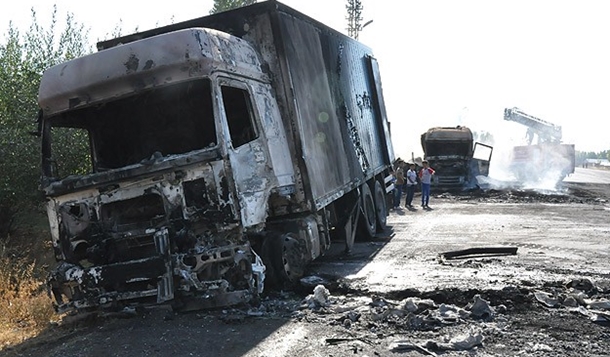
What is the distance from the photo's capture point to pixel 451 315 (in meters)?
5.33

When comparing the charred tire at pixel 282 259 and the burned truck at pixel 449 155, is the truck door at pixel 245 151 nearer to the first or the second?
the charred tire at pixel 282 259

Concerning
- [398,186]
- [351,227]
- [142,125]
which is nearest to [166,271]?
[142,125]

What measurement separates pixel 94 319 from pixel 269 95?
11.0 feet

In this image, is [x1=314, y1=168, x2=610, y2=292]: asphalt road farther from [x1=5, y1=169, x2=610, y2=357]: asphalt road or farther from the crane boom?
the crane boom

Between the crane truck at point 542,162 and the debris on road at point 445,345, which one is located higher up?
the crane truck at point 542,162

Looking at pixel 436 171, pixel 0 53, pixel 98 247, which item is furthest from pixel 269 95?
pixel 436 171

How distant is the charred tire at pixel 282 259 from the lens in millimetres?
6722

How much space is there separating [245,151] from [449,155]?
20.3 meters

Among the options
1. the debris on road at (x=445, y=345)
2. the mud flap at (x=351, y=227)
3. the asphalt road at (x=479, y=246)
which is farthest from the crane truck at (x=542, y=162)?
the debris on road at (x=445, y=345)

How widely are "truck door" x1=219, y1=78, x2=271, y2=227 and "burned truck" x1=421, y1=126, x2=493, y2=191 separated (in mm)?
19651

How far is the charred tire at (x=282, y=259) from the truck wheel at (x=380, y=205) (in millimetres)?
5597

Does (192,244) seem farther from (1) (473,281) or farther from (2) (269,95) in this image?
(1) (473,281)

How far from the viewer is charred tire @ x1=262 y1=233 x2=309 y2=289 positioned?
672 centimetres

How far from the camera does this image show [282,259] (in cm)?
671
